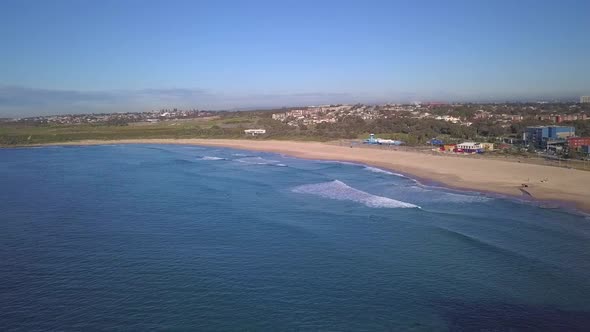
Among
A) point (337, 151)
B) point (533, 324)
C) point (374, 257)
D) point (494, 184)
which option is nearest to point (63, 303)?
point (374, 257)

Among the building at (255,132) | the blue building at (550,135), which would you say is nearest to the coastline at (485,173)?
the blue building at (550,135)

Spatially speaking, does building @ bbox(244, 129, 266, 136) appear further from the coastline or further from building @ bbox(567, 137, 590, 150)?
building @ bbox(567, 137, 590, 150)

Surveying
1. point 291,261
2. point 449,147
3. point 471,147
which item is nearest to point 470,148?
point 471,147

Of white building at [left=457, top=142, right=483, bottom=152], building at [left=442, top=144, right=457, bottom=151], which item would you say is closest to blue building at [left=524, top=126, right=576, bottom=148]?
white building at [left=457, top=142, right=483, bottom=152]

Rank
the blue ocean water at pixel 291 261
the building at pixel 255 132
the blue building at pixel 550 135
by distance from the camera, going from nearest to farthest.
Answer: the blue ocean water at pixel 291 261
the blue building at pixel 550 135
the building at pixel 255 132

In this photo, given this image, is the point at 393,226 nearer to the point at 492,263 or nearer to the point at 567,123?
the point at 492,263

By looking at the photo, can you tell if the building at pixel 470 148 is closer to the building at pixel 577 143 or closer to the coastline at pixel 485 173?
the coastline at pixel 485 173
